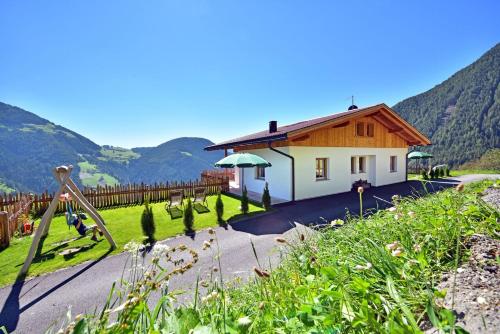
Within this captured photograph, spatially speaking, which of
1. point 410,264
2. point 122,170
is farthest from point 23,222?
point 122,170

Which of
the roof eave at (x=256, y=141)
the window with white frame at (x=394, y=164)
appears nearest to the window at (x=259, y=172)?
the roof eave at (x=256, y=141)

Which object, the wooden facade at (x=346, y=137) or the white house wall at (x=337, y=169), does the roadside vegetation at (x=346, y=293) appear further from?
the white house wall at (x=337, y=169)

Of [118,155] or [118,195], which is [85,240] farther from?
[118,155]

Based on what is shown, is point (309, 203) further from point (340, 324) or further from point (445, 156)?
point (445, 156)

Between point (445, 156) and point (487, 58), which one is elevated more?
point (487, 58)

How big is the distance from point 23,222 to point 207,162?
16455cm

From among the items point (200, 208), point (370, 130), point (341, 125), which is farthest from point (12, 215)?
point (370, 130)

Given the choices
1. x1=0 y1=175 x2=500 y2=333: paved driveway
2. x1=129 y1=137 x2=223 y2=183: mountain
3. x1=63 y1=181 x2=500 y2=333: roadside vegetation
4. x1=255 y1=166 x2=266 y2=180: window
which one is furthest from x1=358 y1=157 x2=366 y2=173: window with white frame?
x1=129 y1=137 x2=223 y2=183: mountain

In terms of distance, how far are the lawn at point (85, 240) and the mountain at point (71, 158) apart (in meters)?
131

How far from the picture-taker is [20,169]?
392ft

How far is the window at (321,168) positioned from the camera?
49.8 feet

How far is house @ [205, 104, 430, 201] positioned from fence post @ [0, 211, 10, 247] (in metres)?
11.0

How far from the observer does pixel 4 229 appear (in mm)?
7434

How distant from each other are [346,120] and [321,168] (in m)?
3.36
